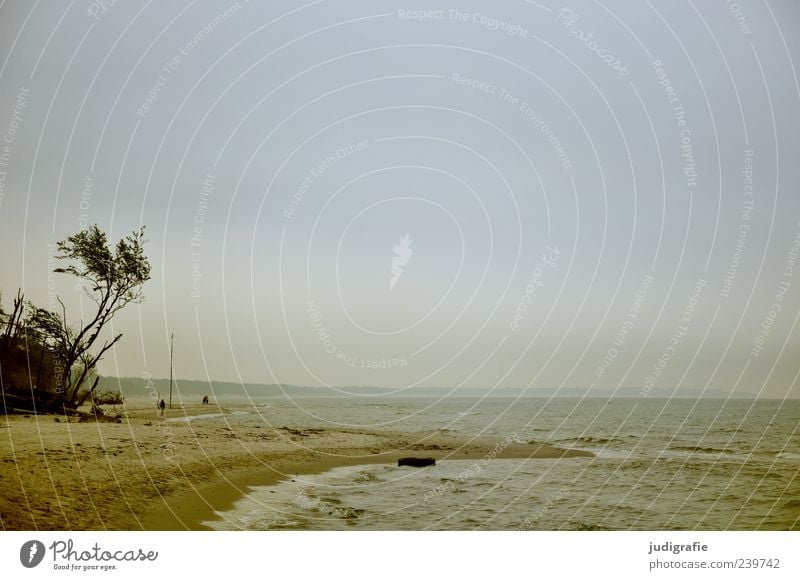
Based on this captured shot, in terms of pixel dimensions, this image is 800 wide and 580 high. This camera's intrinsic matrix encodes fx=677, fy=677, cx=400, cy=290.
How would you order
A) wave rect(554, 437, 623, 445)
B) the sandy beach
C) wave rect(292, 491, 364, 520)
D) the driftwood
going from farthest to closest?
wave rect(554, 437, 623, 445), the driftwood, wave rect(292, 491, 364, 520), the sandy beach

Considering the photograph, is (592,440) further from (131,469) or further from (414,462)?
(131,469)

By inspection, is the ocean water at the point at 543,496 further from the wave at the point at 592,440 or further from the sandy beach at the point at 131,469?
the wave at the point at 592,440

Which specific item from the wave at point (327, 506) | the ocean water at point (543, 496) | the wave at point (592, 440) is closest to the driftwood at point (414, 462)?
the ocean water at point (543, 496)

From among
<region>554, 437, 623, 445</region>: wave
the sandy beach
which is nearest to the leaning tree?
the sandy beach

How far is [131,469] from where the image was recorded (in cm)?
1223

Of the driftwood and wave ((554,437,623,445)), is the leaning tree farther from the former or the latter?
wave ((554,437,623,445))

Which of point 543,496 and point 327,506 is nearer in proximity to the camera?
point 327,506

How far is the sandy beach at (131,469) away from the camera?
1012 cm

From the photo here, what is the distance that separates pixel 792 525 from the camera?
1287cm

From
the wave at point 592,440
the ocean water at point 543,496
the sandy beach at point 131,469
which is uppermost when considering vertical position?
the sandy beach at point 131,469

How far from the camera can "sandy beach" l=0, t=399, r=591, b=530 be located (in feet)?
33.2

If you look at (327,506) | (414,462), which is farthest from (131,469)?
(414,462)
